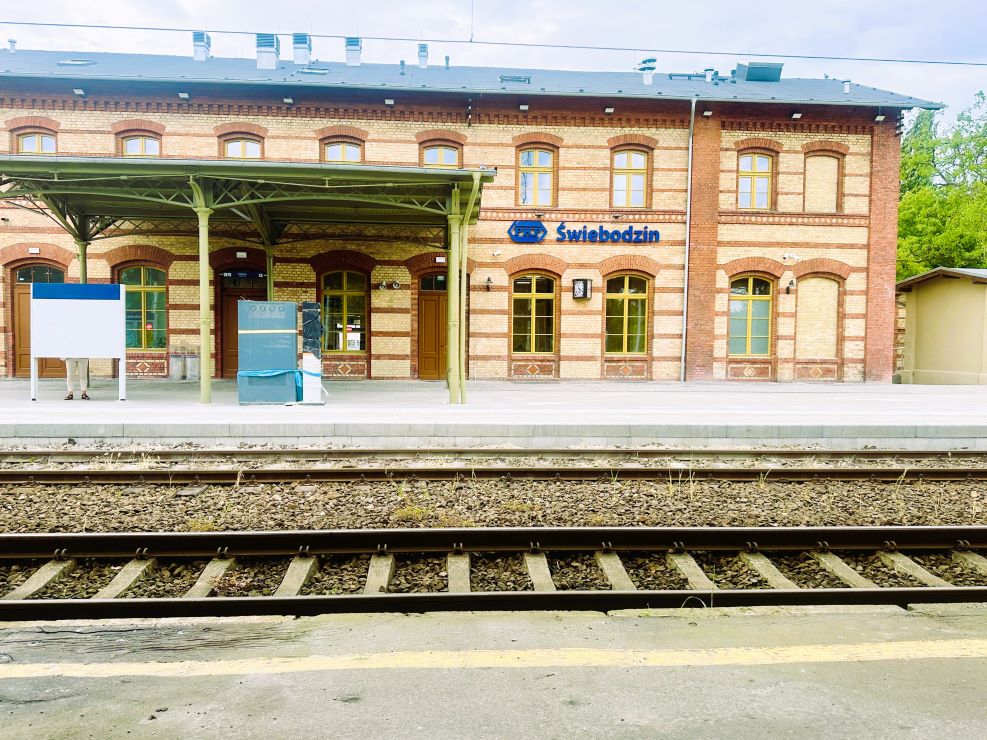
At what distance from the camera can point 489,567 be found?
4.92 meters

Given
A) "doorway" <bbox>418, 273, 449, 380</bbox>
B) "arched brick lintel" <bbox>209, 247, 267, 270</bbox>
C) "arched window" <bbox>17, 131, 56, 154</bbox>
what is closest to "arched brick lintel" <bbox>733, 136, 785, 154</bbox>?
"doorway" <bbox>418, 273, 449, 380</bbox>

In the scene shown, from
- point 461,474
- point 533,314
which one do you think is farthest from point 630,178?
point 461,474

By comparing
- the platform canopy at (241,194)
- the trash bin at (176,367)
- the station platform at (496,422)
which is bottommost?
the station platform at (496,422)


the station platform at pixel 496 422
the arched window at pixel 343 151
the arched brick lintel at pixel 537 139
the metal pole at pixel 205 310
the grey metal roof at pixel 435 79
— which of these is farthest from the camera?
the arched brick lintel at pixel 537 139

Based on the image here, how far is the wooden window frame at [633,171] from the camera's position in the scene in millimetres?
19266

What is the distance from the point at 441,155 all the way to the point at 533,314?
5.33m

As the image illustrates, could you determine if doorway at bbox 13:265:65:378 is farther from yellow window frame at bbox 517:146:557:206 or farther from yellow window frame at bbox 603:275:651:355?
yellow window frame at bbox 603:275:651:355

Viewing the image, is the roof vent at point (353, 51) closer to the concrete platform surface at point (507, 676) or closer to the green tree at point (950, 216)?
the concrete platform surface at point (507, 676)

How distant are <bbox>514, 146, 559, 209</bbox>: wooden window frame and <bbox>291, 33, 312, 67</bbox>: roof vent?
7.80 metres

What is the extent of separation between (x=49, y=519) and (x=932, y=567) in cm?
752

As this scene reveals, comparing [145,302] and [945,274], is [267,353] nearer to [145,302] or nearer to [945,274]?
[145,302]

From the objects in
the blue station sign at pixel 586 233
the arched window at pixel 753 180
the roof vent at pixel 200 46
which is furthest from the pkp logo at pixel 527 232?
the roof vent at pixel 200 46

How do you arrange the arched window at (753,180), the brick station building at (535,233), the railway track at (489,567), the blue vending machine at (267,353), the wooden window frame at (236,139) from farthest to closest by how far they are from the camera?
the arched window at (753,180), the wooden window frame at (236,139), the brick station building at (535,233), the blue vending machine at (267,353), the railway track at (489,567)

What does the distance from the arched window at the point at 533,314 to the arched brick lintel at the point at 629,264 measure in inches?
61.6
